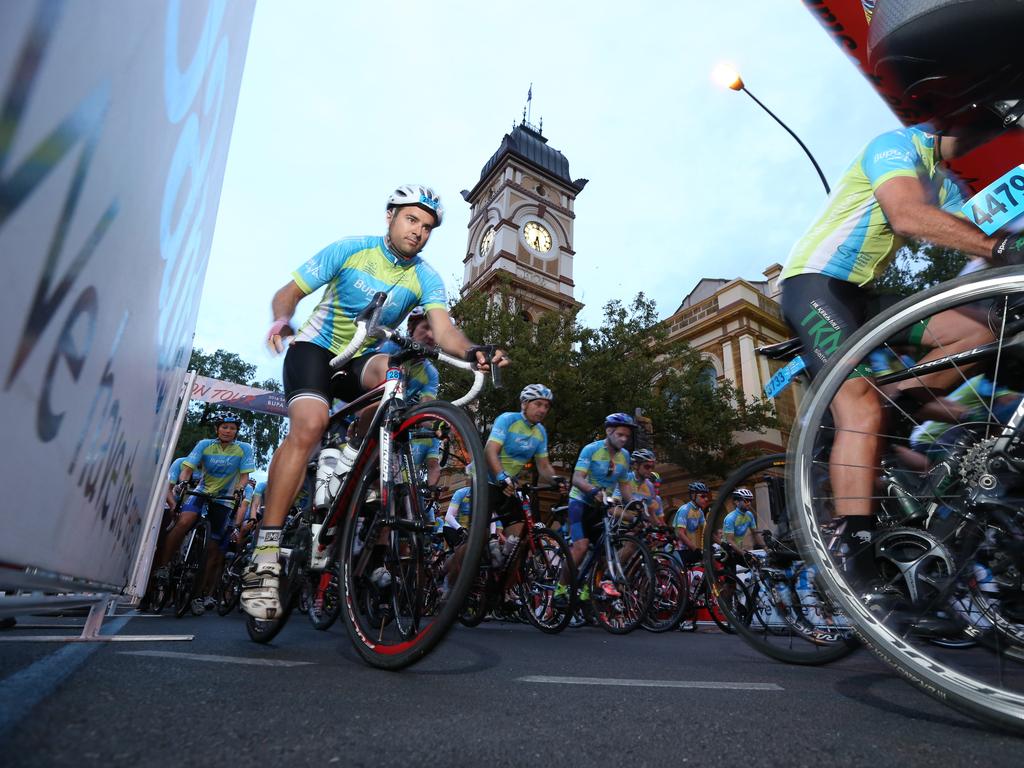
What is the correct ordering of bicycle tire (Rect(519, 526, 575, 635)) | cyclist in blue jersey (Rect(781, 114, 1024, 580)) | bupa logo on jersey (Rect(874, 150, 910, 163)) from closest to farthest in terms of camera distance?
cyclist in blue jersey (Rect(781, 114, 1024, 580)), bupa logo on jersey (Rect(874, 150, 910, 163)), bicycle tire (Rect(519, 526, 575, 635))

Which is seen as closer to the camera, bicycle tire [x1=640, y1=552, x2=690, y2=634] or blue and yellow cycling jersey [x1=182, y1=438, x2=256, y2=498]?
bicycle tire [x1=640, y1=552, x2=690, y2=634]

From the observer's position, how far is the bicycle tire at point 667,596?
5.83 meters

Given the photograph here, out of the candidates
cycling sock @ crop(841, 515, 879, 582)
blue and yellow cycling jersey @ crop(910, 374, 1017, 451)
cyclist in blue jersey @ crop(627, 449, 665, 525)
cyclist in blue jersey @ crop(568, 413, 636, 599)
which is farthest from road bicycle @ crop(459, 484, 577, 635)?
blue and yellow cycling jersey @ crop(910, 374, 1017, 451)

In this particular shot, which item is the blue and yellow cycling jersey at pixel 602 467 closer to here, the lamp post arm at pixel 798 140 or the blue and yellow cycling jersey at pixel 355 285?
the blue and yellow cycling jersey at pixel 355 285

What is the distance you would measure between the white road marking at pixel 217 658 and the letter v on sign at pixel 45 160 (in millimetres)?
1488

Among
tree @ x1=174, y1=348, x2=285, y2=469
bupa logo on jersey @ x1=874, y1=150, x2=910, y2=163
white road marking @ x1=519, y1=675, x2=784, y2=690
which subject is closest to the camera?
white road marking @ x1=519, y1=675, x2=784, y2=690

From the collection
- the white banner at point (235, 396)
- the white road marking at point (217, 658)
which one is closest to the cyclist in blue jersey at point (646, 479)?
the white road marking at point (217, 658)

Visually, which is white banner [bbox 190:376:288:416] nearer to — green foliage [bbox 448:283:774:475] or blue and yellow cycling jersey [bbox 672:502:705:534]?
green foliage [bbox 448:283:774:475]

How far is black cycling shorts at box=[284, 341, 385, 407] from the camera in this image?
2703 millimetres

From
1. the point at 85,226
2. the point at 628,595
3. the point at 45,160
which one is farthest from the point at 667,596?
the point at 45,160

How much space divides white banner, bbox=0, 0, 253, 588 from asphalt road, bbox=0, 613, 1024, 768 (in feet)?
0.90

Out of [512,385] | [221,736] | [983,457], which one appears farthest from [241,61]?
[512,385]

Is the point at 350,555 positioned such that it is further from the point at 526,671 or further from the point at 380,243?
the point at 380,243

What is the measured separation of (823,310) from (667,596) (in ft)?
15.0
